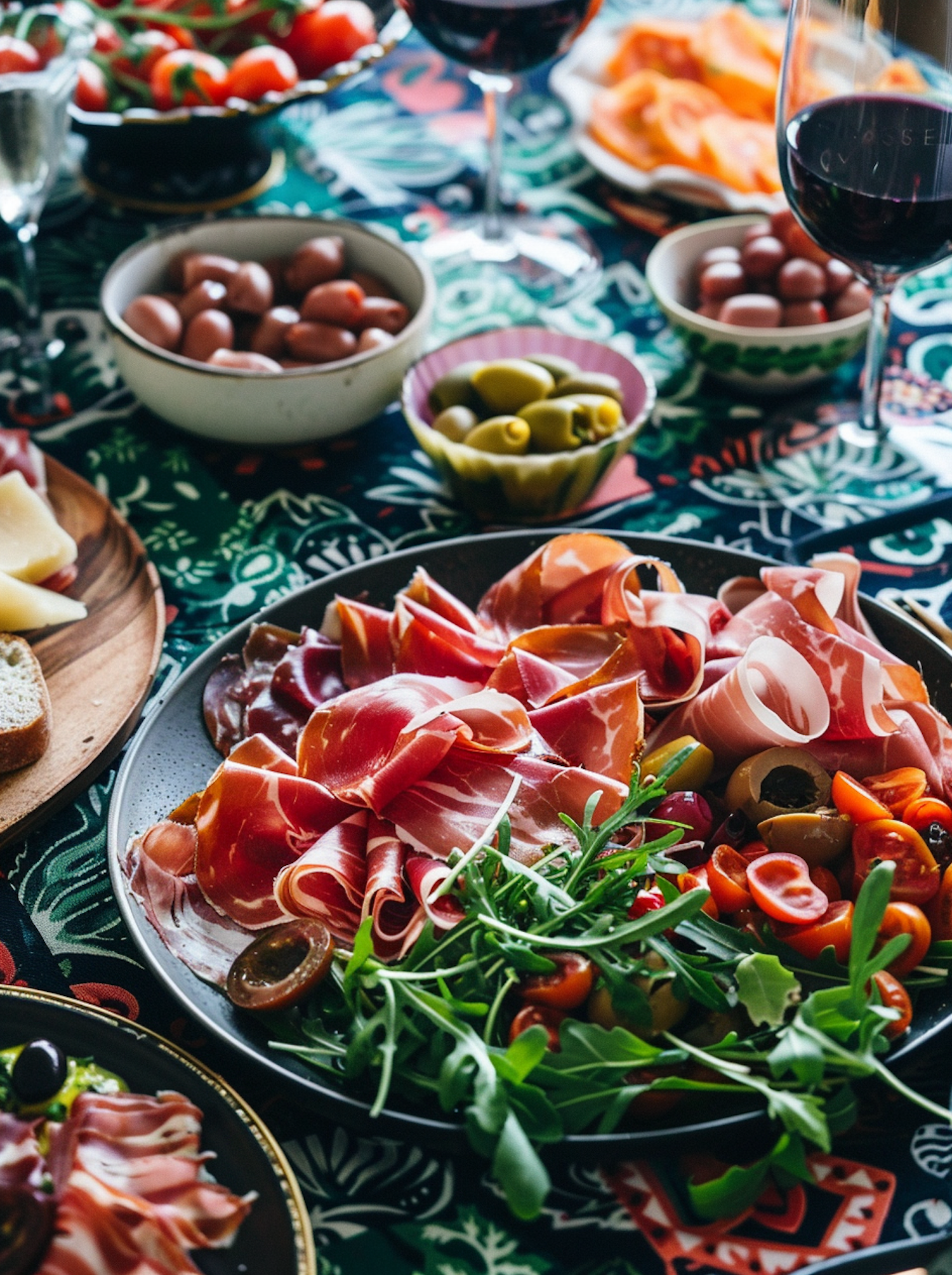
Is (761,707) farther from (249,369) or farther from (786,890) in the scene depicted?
(249,369)

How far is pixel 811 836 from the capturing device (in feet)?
2.81

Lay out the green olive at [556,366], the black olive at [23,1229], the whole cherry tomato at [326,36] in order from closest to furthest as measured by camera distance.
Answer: the black olive at [23,1229] < the green olive at [556,366] < the whole cherry tomato at [326,36]

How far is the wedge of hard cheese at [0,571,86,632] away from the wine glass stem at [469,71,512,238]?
899 millimetres

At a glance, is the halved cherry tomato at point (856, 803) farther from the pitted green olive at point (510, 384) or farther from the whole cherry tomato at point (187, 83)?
the whole cherry tomato at point (187, 83)

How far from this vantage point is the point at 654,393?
137 centimetres

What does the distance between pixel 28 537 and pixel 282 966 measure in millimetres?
609

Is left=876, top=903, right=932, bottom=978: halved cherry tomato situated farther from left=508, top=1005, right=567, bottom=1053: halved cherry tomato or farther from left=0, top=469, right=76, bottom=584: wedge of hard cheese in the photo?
left=0, top=469, right=76, bottom=584: wedge of hard cheese

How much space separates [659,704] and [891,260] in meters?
0.55

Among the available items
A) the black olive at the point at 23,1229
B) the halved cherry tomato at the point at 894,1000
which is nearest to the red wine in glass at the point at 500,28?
the halved cherry tomato at the point at 894,1000

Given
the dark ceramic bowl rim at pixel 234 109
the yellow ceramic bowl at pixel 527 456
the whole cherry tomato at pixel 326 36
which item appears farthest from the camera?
the whole cherry tomato at pixel 326 36

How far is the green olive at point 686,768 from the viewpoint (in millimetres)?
919

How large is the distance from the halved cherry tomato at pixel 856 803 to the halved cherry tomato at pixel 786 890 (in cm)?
5

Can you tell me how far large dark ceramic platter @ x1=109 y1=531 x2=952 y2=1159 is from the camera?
0.72 metres

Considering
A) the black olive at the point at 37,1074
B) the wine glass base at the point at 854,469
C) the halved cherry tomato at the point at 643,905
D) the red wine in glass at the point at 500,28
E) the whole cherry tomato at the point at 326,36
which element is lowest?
the wine glass base at the point at 854,469
